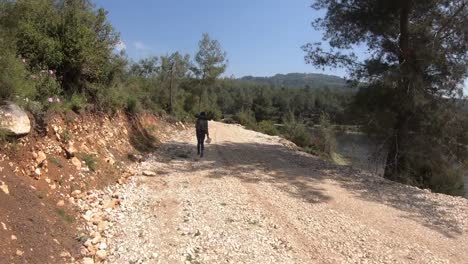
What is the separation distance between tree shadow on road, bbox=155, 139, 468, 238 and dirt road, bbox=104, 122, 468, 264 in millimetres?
37

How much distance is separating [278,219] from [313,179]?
184 inches

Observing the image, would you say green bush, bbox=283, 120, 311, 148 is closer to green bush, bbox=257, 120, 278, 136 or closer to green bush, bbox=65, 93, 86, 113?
green bush, bbox=257, 120, 278, 136

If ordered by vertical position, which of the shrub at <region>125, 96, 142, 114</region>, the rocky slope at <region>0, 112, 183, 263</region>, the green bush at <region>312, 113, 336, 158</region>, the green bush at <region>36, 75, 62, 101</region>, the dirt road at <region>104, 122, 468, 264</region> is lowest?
the green bush at <region>312, 113, 336, 158</region>

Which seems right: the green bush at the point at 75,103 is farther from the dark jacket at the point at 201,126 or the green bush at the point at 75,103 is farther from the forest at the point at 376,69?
the dark jacket at the point at 201,126

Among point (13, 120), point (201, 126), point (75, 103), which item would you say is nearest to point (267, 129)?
point (201, 126)

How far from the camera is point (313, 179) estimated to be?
1409cm

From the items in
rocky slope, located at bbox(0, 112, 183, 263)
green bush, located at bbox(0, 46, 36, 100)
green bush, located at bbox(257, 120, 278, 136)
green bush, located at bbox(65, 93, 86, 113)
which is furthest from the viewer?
green bush, located at bbox(257, 120, 278, 136)

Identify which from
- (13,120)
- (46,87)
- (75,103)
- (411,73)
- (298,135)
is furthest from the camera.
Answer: (298,135)

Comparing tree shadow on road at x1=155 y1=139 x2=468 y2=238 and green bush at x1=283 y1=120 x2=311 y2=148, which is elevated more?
tree shadow on road at x1=155 y1=139 x2=468 y2=238

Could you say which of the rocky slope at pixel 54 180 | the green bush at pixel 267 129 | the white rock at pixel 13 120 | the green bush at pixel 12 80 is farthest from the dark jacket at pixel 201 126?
the green bush at pixel 267 129

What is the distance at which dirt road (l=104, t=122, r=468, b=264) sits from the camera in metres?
7.91

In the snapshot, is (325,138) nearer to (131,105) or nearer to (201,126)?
(131,105)

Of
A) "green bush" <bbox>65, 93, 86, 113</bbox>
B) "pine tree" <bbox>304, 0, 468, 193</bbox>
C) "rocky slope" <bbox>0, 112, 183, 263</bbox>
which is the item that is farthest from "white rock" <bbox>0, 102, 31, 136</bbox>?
"pine tree" <bbox>304, 0, 468, 193</bbox>

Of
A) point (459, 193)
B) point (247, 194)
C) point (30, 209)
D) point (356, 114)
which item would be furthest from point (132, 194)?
point (459, 193)
